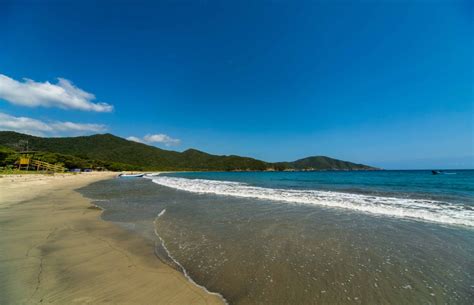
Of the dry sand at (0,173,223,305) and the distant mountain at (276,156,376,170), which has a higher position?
the distant mountain at (276,156,376,170)

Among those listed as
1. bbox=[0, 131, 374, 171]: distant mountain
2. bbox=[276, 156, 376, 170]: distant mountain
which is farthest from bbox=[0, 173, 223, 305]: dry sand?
bbox=[276, 156, 376, 170]: distant mountain

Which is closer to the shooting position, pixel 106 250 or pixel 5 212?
pixel 106 250

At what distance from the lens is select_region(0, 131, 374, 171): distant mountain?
97.5 metres

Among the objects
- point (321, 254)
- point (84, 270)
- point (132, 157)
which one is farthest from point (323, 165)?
point (84, 270)

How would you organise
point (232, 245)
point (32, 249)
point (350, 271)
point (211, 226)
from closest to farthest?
point (350, 271) → point (32, 249) → point (232, 245) → point (211, 226)

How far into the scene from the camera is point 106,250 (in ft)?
17.4

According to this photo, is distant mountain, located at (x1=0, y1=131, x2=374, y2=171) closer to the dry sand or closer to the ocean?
the dry sand

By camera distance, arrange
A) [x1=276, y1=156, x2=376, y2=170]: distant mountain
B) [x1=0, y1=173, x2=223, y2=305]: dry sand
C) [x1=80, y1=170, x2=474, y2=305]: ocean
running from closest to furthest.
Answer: [x1=0, y1=173, x2=223, y2=305]: dry sand → [x1=80, y1=170, x2=474, y2=305]: ocean → [x1=276, y1=156, x2=376, y2=170]: distant mountain

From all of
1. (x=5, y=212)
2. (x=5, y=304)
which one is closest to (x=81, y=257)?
(x=5, y=304)

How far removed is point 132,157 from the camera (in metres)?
136

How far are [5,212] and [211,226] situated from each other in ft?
32.2

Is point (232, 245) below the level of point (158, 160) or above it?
below

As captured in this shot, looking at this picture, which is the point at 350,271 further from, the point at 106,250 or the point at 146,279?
the point at 106,250

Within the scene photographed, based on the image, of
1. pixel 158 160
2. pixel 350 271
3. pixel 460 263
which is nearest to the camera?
pixel 350 271
